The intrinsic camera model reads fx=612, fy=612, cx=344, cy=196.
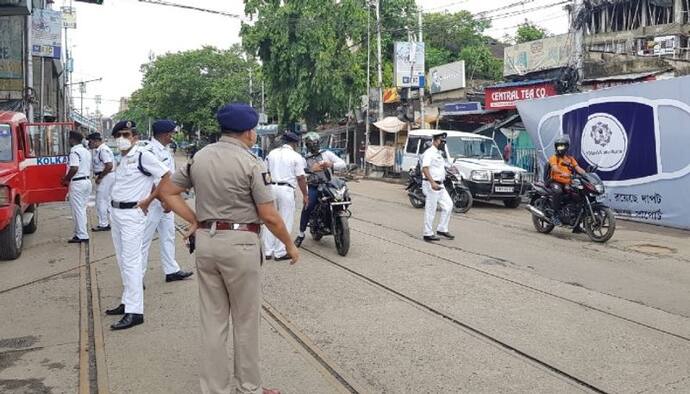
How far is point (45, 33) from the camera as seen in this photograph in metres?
23.3

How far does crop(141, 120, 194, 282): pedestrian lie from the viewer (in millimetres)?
6559

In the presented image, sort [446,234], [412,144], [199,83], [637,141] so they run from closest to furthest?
[446,234]
[637,141]
[412,144]
[199,83]

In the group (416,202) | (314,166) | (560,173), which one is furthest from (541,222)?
(314,166)

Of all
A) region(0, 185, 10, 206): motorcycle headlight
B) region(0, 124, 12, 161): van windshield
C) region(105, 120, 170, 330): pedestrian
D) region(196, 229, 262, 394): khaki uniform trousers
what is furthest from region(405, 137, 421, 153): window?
region(196, 229, 262, 394): khaki uniform trousers

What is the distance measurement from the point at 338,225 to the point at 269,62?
913 inches

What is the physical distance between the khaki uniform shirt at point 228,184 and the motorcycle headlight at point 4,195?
6.36m

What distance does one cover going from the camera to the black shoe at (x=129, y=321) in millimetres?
5586

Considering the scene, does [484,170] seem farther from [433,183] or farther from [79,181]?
[79,181]

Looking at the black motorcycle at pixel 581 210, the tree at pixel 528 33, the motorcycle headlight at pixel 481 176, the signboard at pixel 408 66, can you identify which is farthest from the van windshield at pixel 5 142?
the tree at pixel 528 33

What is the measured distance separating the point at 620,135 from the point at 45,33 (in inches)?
813

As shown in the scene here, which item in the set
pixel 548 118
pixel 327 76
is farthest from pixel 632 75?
pixel 327 76

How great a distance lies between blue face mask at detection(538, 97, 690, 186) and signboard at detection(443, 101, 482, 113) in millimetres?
9325

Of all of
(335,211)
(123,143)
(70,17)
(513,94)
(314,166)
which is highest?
(70,17)

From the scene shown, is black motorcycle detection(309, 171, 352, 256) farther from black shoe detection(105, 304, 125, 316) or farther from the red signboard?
the red signboard
